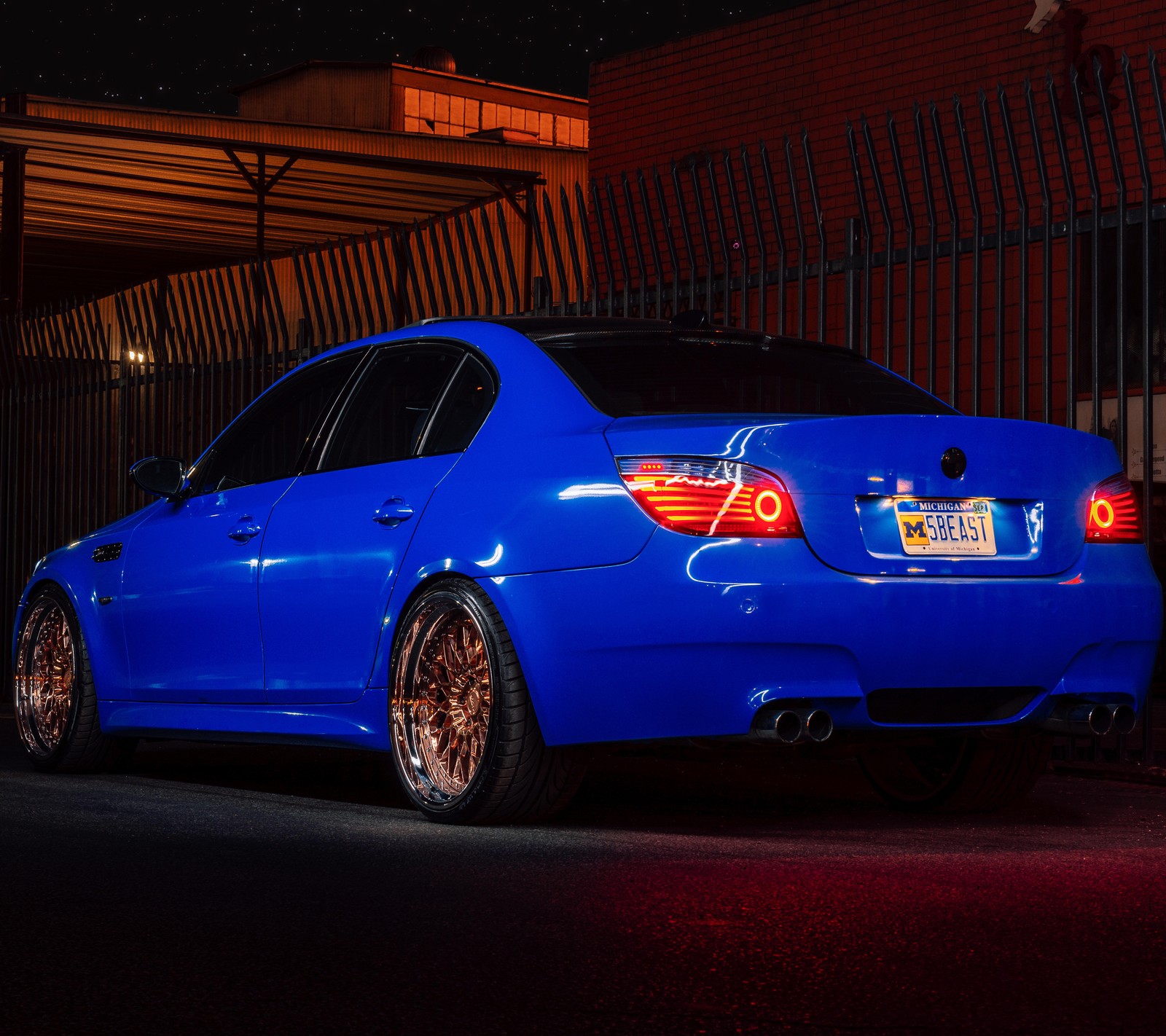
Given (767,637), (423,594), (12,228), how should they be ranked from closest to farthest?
(767,637), (423,594), (12,228)

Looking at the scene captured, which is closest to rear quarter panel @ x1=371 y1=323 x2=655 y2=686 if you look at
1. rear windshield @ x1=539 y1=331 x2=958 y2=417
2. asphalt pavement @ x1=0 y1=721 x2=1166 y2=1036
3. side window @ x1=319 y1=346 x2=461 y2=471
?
rear windshield @ x1=539 y1=331 x2=958 y2=417

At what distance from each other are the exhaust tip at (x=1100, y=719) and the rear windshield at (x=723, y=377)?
103cm

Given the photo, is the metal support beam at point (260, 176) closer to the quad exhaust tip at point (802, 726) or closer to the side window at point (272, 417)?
the side window at point (272, 417)

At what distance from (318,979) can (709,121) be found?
19799mm

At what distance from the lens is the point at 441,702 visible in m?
6.07

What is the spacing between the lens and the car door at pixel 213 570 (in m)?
6.92

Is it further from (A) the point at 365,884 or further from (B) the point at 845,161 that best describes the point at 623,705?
(B) the point at 845,161

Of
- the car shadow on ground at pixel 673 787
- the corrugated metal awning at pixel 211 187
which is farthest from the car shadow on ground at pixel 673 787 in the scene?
the corrugated metal awning at pixel 211 187

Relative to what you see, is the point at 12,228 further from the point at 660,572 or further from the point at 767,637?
the point at 767,637

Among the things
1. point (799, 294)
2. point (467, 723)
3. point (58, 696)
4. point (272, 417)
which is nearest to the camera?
point (467, 723)

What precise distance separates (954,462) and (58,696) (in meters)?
4.07

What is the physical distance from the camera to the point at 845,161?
2036cm

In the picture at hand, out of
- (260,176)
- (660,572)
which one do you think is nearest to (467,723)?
(660,572)

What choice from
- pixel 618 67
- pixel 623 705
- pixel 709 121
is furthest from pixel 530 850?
pixel 618 67
